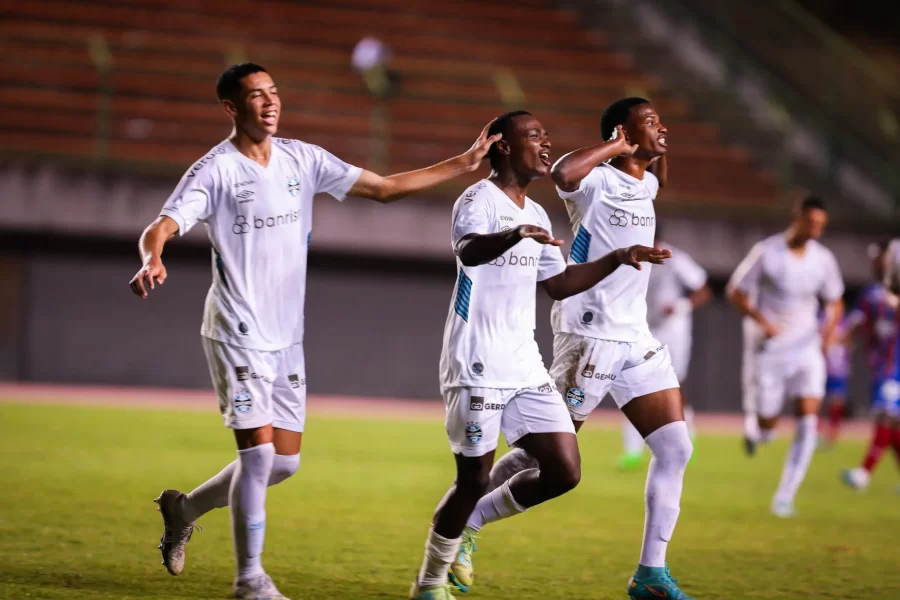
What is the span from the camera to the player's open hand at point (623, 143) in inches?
244

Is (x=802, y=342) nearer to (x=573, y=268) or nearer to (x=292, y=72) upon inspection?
(x=573, y=268)

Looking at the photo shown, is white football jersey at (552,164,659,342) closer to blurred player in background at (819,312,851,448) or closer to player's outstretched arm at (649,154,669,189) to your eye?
player's outstretched arm at (649,154,669,189)

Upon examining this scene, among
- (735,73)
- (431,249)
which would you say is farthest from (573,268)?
(735,73)

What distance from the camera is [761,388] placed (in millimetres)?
10828

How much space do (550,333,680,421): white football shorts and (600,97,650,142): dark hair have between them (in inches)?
43.1

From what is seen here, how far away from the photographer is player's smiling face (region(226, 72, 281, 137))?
5.73 meters

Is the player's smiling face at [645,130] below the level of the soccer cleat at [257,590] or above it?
above

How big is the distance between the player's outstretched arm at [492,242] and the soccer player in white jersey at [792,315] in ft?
17.4

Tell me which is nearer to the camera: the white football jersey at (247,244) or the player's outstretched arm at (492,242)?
the player's outstretched arm at (492,242)

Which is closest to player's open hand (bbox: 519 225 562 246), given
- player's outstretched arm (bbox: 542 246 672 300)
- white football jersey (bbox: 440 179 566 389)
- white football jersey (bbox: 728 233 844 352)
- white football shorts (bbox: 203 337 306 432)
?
white football jersey (bbox: 440 179 566 389)

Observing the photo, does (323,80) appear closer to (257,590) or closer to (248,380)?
(248,380)

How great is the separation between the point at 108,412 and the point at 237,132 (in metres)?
12.2

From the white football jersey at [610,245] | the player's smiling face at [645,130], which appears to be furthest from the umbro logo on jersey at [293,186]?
the player's smiling face at [645,130]

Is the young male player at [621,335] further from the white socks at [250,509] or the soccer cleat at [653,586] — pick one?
the white socks at [250,509]
